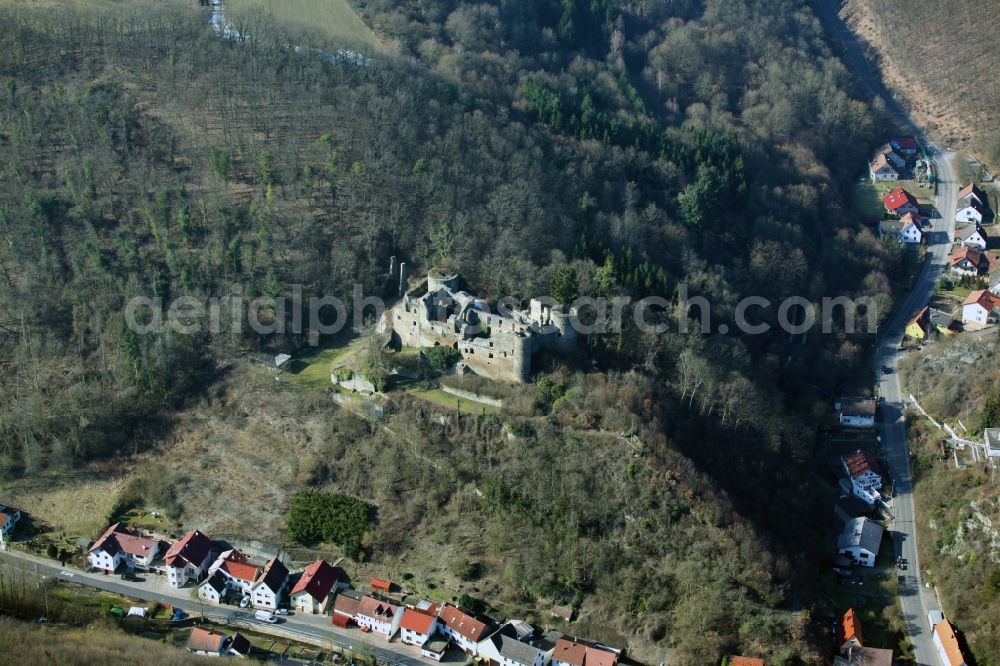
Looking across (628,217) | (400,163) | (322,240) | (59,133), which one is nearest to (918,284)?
(628,217)

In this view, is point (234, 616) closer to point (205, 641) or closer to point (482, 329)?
point (205, 641)

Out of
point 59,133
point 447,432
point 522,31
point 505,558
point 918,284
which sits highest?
point 522,31

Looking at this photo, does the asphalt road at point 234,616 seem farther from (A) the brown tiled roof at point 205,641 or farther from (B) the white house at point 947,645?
(B) the white house at point 947,645

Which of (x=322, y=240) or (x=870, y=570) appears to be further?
(x=322, y=240)

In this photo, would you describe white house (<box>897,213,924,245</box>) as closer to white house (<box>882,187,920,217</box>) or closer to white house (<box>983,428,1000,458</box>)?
white house (<box>882,187,920,217</box>)

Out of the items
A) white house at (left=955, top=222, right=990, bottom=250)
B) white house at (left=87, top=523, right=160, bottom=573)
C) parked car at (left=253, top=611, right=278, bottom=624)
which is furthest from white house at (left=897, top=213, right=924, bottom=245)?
white house at (left=87, top=523, right=160, bottom=573)

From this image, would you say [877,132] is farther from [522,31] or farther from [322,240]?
[322,240]

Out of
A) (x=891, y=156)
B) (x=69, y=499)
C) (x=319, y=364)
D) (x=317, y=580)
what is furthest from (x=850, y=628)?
(x=891, y=156)
